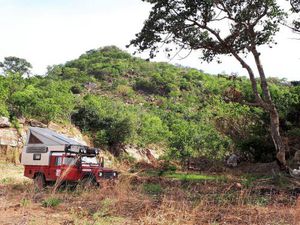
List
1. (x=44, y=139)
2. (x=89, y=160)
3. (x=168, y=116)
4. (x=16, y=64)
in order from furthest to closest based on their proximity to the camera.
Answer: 1. (x=16, y=64)
2. (x=168, y=116)
3. (x=44, y=139)
4. (x=89, y=160)

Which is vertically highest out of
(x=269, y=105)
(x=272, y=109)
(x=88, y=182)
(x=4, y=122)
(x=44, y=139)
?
(x=269, y=105)

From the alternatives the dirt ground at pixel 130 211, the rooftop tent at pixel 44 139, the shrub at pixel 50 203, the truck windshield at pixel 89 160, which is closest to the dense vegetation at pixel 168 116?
the truck windshield at pixel 89 160

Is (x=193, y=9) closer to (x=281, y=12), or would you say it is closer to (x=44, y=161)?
(x=281, y=12)

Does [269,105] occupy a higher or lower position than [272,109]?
higher

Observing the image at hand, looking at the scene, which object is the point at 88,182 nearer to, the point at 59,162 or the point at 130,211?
the point at 59,162

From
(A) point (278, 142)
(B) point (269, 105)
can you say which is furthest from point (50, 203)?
(B) point (269, 105)

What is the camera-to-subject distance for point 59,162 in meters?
12.2

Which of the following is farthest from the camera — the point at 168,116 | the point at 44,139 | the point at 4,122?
the point at 168,116

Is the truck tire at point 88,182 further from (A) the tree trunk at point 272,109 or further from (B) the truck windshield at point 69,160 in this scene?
(A) the tree trunk at point 272,109

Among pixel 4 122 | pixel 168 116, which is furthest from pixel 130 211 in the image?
pixel 168 116

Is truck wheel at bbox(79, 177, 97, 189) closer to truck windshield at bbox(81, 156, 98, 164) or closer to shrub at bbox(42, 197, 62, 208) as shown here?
truck windshield at bbox(81, 156, 98, 164)

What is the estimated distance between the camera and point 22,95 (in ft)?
73.0

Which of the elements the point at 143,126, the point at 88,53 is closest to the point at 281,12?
the point at 143,126

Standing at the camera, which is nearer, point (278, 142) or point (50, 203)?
point (50, 203)
